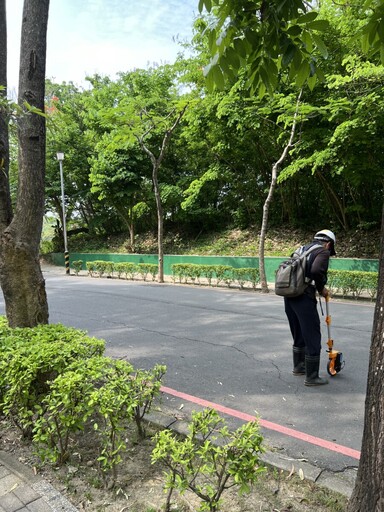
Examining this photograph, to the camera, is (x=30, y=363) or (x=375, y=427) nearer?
(x=375, y=427)

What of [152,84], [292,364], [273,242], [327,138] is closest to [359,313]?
[292,364]

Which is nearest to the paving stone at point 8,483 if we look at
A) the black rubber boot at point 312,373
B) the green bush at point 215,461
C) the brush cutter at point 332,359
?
the green bush at point 215,461

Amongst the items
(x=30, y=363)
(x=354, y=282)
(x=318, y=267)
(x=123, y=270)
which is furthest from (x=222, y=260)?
(x=30, y=363)

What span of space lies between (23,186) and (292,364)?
3940 mm

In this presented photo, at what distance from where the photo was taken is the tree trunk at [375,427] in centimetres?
169

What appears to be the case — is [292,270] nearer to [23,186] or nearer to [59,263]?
[23,186]

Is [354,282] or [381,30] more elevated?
[381,30]

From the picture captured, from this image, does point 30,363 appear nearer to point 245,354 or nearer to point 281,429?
point 281,429

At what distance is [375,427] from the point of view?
172 centimetres

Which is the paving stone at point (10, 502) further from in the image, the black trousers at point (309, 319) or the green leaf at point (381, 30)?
the green leaf at point (381, 30)

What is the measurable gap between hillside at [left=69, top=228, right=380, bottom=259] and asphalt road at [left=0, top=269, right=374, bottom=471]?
5.99 meters

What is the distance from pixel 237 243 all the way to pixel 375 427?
17.7m

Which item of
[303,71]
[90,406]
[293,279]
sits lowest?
[90,406]

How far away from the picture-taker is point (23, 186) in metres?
3.71
